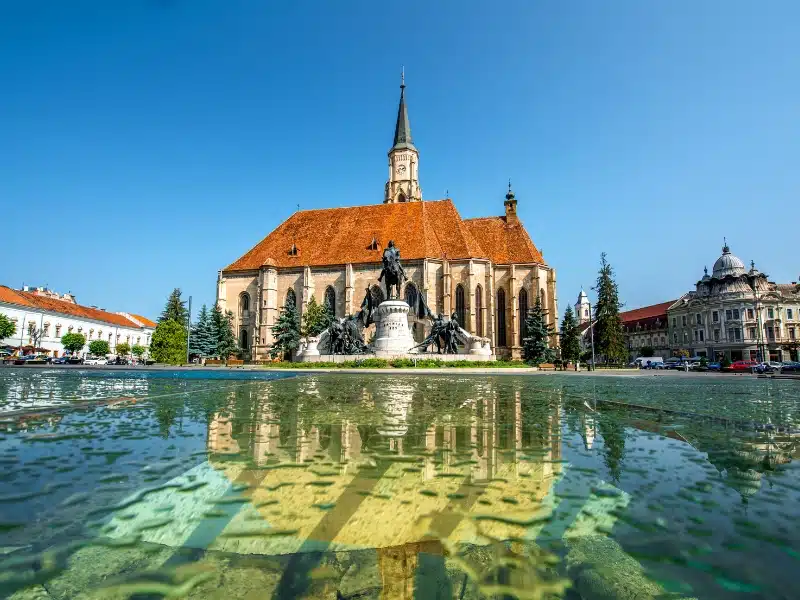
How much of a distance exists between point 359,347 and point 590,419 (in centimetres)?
2225

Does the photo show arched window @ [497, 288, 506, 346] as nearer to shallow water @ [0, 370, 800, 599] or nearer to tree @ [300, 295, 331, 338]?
tree @ [300, 295, 331, 338]

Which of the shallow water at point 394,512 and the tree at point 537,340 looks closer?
the shallow water at point 394,512

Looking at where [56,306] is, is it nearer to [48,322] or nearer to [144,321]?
[48,322]

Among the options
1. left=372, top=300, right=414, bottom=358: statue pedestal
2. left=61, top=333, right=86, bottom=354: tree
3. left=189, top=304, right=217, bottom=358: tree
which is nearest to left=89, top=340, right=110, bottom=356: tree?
left=61, top=333, right=86, bottom=354: tree

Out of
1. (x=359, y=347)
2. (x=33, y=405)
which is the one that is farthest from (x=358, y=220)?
(x=33, y=405)

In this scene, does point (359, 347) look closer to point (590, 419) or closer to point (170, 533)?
point (590, 419)

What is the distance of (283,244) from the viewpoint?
47.1 m

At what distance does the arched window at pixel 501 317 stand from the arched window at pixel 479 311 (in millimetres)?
3019

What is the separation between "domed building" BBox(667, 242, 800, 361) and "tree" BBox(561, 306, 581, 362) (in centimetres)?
2367

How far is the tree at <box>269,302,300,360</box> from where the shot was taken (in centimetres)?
3947

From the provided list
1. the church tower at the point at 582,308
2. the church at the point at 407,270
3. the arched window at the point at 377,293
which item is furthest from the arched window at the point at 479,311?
the church tower at the point at 582,308

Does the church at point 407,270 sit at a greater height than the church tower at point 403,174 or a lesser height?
lesser

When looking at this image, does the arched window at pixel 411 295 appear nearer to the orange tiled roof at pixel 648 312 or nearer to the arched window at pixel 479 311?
the arched window at pixel 479 311

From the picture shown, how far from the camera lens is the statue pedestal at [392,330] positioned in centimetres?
2622
